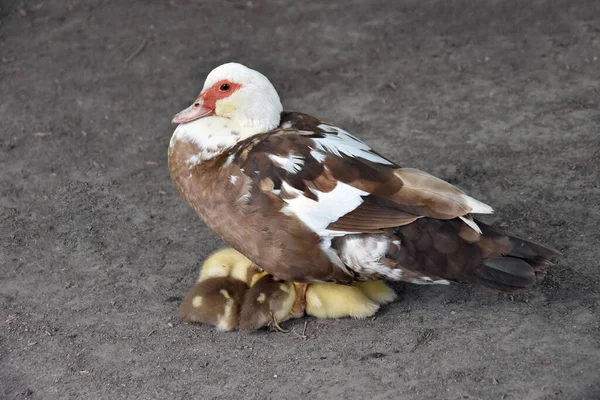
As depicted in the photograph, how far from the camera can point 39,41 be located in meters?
6.46

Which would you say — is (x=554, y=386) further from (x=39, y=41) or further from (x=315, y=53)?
(x=39, y=41)

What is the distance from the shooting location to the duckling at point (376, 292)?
12.2 feet

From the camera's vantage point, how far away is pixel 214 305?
3605 mm

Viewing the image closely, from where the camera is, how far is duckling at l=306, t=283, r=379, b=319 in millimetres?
3625

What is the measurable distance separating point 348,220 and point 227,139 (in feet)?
2.33

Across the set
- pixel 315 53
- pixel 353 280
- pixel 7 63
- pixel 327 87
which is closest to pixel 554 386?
pixel 353 280

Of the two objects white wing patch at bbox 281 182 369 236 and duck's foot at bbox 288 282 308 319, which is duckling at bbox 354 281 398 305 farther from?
white wing patch at bbox 281 182 369 236

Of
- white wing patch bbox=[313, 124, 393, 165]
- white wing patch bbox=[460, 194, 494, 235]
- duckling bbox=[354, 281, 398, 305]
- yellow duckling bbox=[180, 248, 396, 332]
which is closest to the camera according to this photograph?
white wing patch bbox=[460, 194, 494, 235]

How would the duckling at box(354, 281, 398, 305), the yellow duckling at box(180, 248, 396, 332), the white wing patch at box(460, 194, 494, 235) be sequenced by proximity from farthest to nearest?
the duckling at box(354, 281, 398, 305)
the yellow duckling at box(180, 248, 396, 332)
the white wing patch at box(460, 194, 494, 235)

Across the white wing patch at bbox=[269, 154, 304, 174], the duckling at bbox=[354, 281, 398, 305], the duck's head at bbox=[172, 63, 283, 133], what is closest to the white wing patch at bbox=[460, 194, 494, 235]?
the duckling at bbox=[354, 281, 398, 305]

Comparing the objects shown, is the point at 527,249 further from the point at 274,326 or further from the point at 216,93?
the point at 216,93

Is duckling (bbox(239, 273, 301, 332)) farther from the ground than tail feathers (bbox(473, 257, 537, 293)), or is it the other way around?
tail feathers (bbox(473, 257, 537, 293))

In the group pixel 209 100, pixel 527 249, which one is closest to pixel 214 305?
pixel 209 100

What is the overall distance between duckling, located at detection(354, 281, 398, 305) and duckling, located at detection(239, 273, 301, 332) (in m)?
0.31
